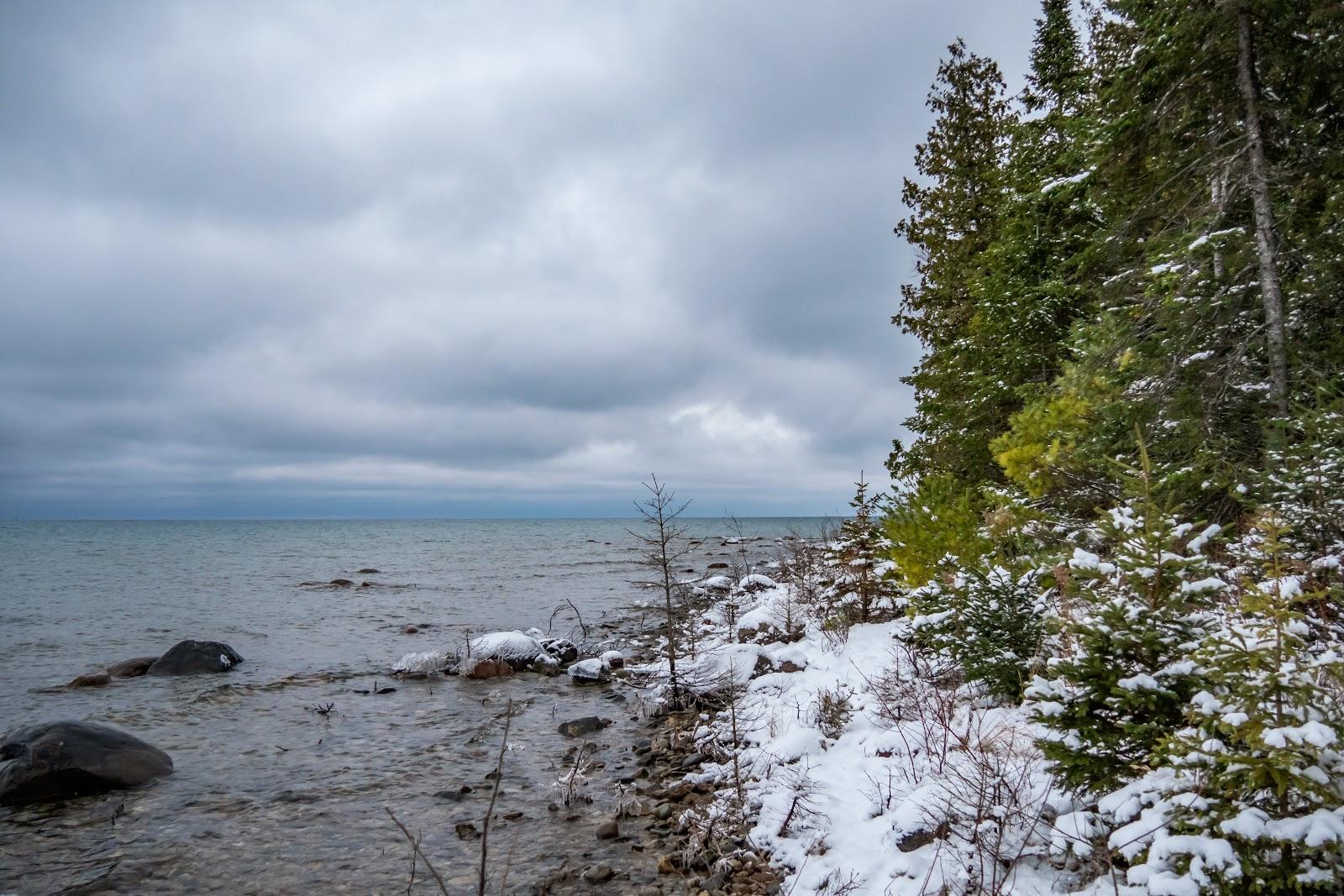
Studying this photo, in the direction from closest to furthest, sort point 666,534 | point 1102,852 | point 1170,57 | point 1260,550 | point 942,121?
point 1102,852 → point 1260,550 → point 1170,57 → point 666,534 → point 942,121

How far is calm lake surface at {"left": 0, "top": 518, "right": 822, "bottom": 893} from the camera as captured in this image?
19.6ft

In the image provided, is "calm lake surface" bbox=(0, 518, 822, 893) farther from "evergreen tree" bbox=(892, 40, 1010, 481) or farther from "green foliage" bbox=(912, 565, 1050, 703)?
"evergreen tree" bbox=(892, 40, 1010, 481)

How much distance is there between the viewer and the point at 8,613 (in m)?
21.4

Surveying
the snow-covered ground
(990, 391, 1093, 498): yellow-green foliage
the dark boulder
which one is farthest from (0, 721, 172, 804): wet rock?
(990, 391, 1093, 498): yellow-green foliage

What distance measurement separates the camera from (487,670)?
1340cm

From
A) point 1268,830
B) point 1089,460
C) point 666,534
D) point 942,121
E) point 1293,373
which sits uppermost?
point 942,121

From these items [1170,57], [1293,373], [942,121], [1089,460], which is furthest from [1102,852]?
[942,121]

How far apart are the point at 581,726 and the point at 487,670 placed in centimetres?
445

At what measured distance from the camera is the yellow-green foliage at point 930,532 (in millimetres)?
9055

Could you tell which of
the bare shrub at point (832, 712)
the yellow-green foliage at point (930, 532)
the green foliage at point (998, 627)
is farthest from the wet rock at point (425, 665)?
the green foliage at point (998, 627)


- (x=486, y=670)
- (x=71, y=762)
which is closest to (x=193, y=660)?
(x=486, y=670)

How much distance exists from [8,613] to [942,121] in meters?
33.3

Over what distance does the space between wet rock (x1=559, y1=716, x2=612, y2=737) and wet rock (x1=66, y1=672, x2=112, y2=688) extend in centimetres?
1008

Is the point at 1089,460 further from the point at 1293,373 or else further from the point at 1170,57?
the point at 1170,57
